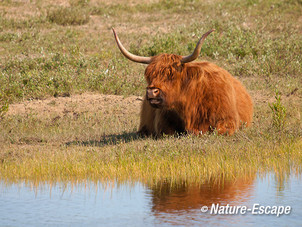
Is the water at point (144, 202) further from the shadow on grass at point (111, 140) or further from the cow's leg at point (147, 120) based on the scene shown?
the cow's leg at point (147, 120)

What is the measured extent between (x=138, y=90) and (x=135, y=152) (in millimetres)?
5161

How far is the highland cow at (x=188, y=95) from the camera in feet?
25.8

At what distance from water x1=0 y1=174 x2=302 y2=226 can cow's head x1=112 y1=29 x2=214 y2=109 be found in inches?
60.5

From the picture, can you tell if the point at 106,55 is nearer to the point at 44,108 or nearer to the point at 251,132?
the point at 44,108

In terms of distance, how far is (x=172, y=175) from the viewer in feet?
22.3

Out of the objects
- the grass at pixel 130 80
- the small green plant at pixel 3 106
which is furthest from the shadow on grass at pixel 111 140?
the small green plant at pixel 3 106

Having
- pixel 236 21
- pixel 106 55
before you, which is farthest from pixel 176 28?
pixel 106 55

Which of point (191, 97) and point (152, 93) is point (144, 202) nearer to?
point (152, 93)

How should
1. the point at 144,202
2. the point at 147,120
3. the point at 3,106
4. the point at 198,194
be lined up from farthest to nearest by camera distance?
the point at 3,106 → the point at 147,120 → the point at 198,194 → the point at 144,202

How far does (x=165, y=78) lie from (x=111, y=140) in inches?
54.2

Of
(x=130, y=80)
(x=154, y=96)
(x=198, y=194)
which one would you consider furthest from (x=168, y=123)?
(x=130, y=80)

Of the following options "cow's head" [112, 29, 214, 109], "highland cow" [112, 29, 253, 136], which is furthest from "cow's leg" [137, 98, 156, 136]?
"cow's head" [112, 29, 214, 109]

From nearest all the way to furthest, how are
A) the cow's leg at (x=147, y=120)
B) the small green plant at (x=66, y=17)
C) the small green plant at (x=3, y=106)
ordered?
the cow's leg at (x=147, y=120) < the small green plant at (x=3, y=106) < the small green plant at (x=66, y=17)

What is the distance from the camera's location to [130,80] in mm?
13094
